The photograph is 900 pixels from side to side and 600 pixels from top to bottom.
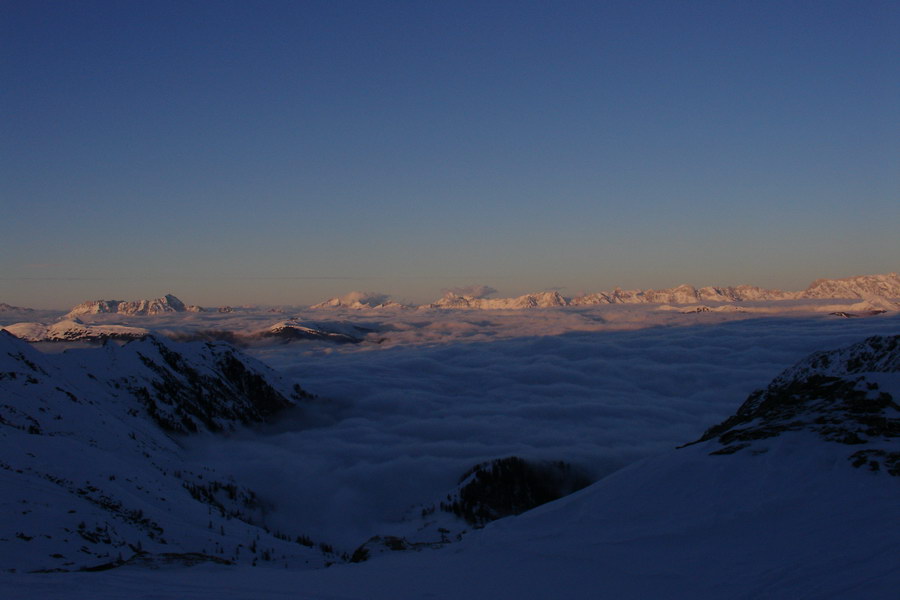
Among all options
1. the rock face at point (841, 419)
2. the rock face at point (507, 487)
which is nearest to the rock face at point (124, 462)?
the rock face at point (507, 487)

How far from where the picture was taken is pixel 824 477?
14.3 meters

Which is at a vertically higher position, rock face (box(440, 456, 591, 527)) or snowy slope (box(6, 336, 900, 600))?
snowy slope (box(6, 336, 900, 600))

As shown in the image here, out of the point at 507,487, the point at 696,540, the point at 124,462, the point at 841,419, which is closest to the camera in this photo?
the point at 696,540

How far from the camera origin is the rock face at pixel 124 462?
16.5 metres

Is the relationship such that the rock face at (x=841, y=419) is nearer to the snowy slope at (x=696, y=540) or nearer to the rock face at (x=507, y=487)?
the snowy slope at (x=696, y=540)

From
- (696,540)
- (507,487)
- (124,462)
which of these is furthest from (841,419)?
(124,462)

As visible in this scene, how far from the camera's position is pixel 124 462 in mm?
32344

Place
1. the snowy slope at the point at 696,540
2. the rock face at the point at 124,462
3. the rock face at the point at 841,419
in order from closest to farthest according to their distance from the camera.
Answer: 1. the snowy slope at the point at 696,540
2. the rock face at the point at 841,419
3. the rock face at the point at 124,462

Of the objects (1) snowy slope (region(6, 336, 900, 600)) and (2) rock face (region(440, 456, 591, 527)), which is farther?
(2) rock face (region(440, 456, 591, 527))

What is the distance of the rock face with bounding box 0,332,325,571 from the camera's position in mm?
16531

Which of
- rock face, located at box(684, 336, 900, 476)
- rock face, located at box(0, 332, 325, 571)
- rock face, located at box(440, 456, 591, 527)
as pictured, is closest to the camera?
rock face, located at box(684, 336, 900, 476)

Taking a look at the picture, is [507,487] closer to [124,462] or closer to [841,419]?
[124,462]

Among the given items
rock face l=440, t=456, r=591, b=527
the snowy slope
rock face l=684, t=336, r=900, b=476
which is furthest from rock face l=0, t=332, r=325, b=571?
rock face l=684, t=336, r=900, b=476

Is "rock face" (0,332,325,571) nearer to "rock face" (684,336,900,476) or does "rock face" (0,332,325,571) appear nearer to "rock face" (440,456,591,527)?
"rock face" (440,456,591,527)
